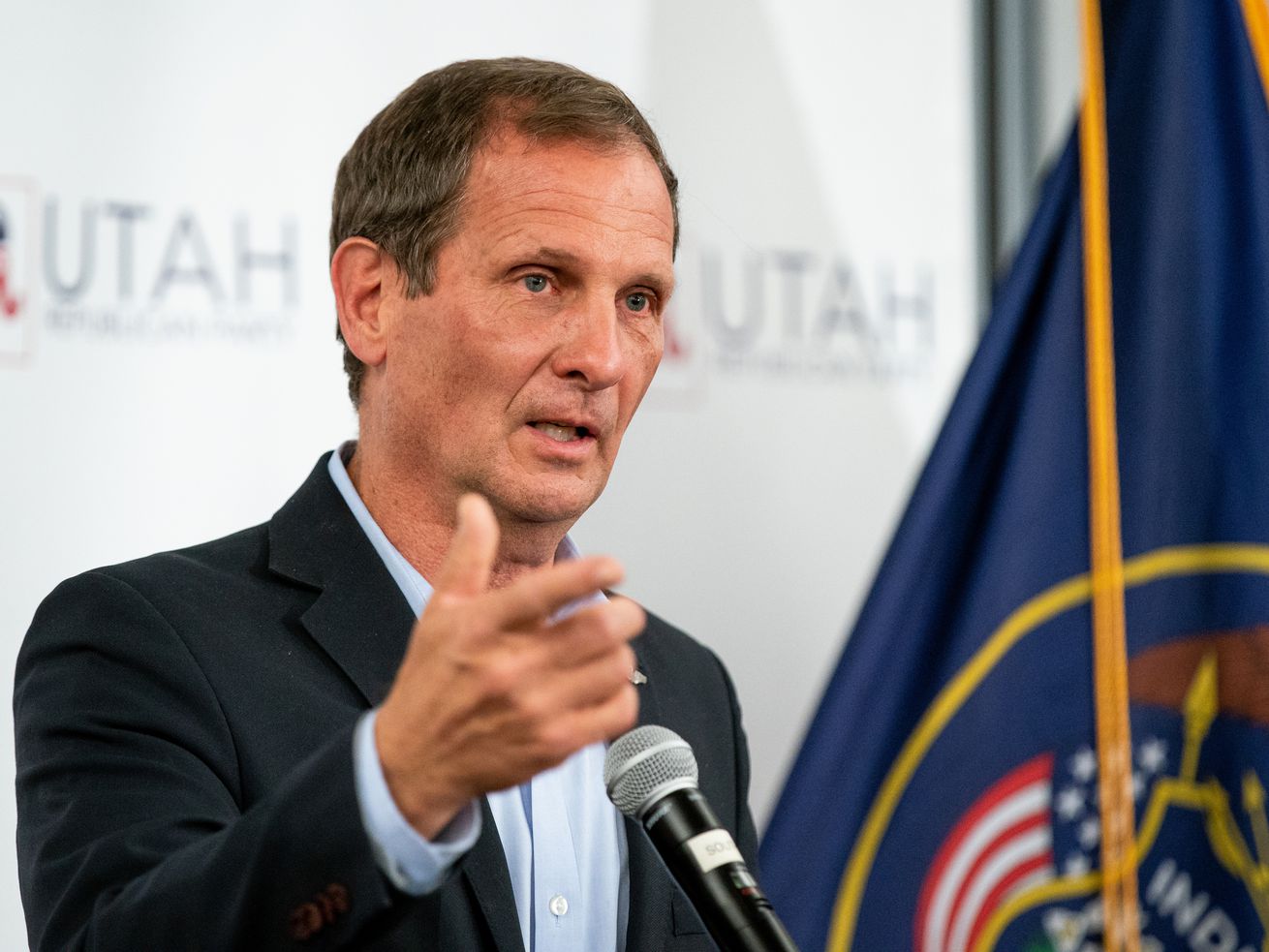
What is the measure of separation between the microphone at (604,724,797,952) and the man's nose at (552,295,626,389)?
664 millimetres

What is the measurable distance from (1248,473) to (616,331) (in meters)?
1.26

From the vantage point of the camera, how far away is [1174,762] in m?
2.76

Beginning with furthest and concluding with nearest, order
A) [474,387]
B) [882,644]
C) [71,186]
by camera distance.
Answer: [882,644] → [71,186] → [474,387]

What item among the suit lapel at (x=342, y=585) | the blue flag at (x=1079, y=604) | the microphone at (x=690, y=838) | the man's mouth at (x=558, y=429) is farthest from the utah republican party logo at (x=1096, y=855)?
the microphone at (x=690, y=838)

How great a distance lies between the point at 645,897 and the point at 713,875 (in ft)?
2.42

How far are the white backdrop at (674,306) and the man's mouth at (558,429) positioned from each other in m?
0.84

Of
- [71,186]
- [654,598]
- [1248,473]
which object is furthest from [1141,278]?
[71,186]

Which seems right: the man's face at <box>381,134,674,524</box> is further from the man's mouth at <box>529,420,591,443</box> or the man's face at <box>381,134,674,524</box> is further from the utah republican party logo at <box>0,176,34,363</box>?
the utah republican party logo at <box>0,176,34,363</box>

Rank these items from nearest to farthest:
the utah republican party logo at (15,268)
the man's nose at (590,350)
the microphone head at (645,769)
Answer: the microphone head at (645,769)
the man's nose at (590,350)
the utah republican party logo at (15,268)

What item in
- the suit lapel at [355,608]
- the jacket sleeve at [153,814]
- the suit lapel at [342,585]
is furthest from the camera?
the suit lapel at [342,585]

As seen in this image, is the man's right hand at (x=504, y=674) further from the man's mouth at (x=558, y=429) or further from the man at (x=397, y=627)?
the man's mouth at (x=558, y=429)

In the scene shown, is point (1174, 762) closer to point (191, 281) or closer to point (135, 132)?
point (191, 281)

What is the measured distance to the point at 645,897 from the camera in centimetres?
205

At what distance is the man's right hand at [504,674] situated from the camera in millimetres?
1145
